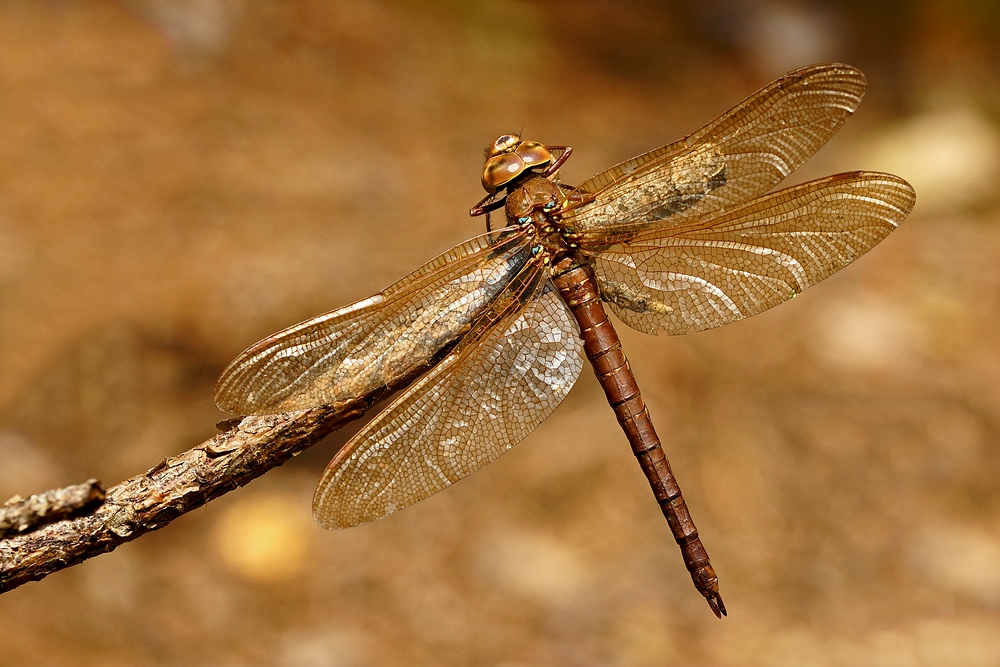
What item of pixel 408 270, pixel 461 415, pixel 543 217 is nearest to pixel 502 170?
pixel 543 217

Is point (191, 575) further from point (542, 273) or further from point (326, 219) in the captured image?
point (542, 273)

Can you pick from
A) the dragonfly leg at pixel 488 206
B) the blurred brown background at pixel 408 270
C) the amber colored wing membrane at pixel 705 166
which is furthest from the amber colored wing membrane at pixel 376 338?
the blurred brown background at pixel 408 270

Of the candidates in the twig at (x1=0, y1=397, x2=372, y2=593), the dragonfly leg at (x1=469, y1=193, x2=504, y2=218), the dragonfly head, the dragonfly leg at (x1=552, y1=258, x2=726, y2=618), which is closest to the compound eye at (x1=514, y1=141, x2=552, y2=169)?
the dragonfly head

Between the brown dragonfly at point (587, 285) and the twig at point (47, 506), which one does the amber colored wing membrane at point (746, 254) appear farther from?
the twig at point (47, 506)

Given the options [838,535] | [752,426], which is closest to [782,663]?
[838,535]

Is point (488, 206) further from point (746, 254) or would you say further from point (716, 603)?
point (716, 603)

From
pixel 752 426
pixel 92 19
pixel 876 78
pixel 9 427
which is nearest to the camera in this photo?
pixel 9 427

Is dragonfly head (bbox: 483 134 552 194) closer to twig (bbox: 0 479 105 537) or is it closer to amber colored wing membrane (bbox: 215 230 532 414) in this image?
amber colored wing membrane (bbox: 215 230 532 414)
